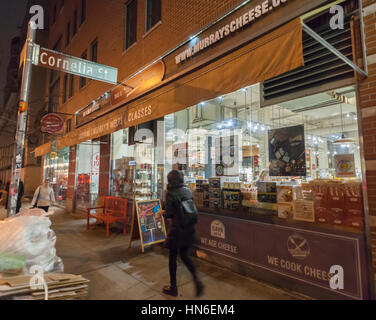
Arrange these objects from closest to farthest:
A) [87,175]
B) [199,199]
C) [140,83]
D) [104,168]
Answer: [199,199], [140,83], [104,168], [87,175]

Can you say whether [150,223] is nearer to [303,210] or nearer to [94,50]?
[303,210]

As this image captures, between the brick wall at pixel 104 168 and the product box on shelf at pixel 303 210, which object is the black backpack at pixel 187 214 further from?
the brick wall at pixel 104 168

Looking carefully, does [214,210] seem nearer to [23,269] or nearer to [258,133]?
[23,269]

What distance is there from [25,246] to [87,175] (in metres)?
9.23

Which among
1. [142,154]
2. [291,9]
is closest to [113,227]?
[142,154]

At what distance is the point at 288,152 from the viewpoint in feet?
15.5

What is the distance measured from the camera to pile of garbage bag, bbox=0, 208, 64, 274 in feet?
9.91

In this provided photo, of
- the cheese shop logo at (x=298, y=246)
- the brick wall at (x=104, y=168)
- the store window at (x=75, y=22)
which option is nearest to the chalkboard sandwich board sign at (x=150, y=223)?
the cheese shop logo at (x=298, y=246)

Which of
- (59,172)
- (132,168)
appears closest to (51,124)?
(132,168)

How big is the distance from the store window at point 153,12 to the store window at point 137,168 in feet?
11.3

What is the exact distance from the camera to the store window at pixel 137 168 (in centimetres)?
852

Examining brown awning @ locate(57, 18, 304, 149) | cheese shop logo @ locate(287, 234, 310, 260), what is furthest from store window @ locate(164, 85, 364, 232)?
brown awning @ locate(57, 18, 304, 149)

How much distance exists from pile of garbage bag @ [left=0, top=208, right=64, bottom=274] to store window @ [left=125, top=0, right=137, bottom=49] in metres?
8.07
